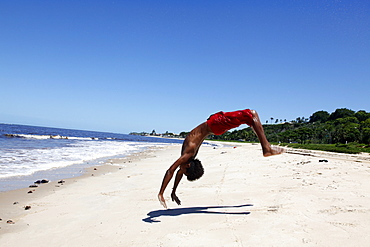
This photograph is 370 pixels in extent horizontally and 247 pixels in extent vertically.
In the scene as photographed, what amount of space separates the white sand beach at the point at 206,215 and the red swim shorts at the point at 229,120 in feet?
4.79

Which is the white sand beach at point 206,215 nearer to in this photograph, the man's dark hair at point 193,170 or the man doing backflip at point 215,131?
the man's dark hair at point 193,170

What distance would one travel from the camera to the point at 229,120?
487cm

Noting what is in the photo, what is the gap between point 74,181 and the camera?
912 centimetres

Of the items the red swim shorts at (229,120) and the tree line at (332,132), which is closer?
the red swim shorts at (229,120)

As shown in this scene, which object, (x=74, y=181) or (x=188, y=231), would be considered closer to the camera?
(x=188, y=231)

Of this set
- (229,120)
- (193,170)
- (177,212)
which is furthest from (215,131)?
(177,212)

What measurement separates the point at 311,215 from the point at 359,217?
64 centimetres

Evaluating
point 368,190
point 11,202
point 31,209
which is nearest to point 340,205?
point 368,190

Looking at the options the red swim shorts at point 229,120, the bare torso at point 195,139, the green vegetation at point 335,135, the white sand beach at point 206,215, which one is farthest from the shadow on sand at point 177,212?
the green vegetation at point 335,135

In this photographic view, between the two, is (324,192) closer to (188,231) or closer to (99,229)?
(188,231)

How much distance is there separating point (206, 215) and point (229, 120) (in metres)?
1.70

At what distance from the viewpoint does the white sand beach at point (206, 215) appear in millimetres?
3482

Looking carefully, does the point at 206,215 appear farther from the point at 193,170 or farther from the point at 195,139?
the point at 195,139

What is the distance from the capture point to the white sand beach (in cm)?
348
